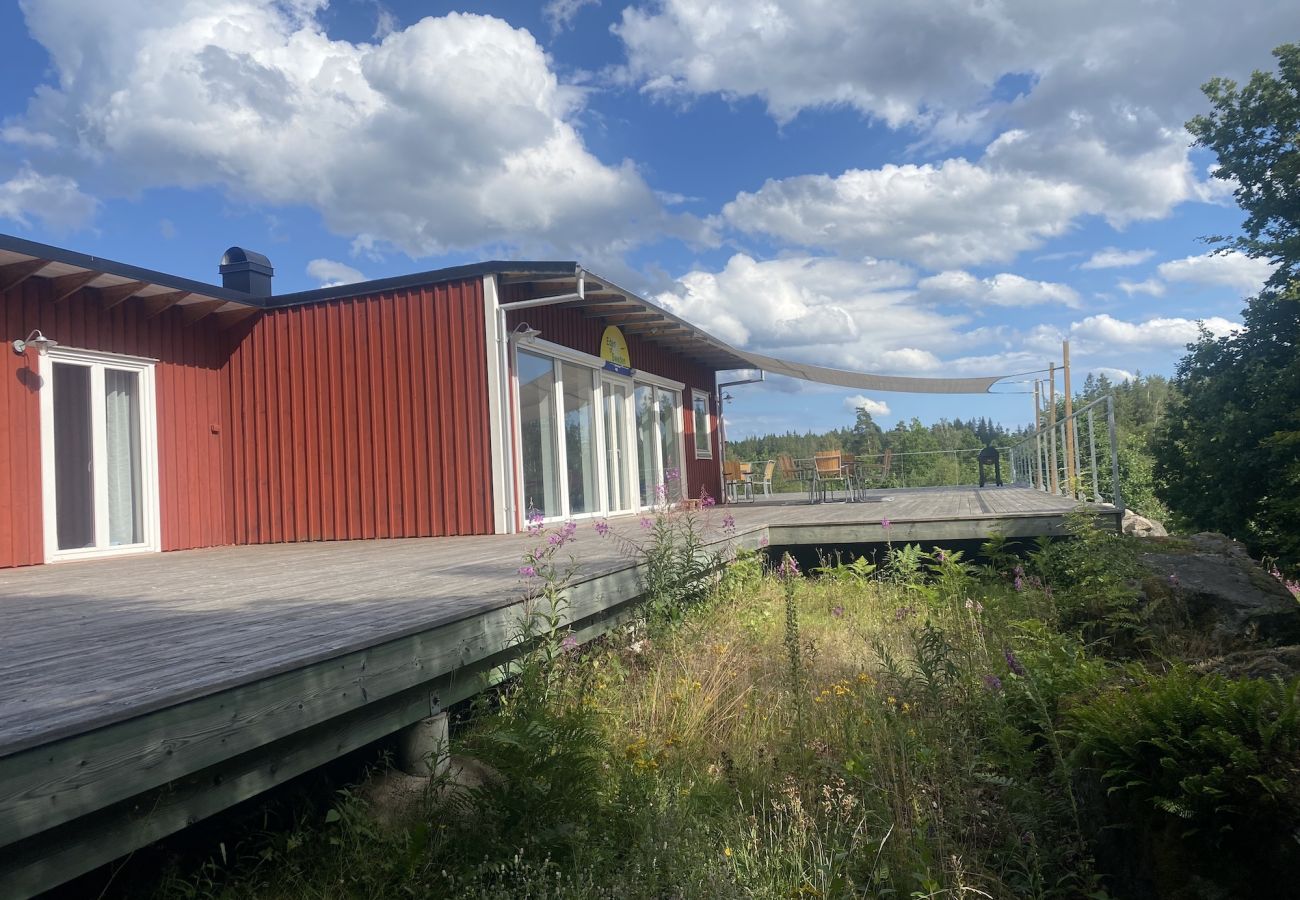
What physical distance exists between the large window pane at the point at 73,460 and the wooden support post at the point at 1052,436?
31.9ft

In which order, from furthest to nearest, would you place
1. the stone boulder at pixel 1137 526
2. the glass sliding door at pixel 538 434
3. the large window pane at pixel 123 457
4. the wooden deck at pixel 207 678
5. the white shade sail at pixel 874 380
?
the white shade sail at pixel 874 380
the glass sliding door at pixel 538 434
the large window pane at pixel 123 457
the stone boulder at pixel 1137 526
the wooden deck at pixel 207 678

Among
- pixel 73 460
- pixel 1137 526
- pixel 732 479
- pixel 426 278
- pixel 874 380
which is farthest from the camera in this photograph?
pixel 732 479

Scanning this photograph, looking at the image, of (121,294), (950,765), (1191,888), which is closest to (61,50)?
(121,294)

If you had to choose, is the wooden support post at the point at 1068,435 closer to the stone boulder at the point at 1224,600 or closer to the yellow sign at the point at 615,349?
the stone boulder at the point at 1224,600

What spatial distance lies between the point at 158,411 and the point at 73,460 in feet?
3.06

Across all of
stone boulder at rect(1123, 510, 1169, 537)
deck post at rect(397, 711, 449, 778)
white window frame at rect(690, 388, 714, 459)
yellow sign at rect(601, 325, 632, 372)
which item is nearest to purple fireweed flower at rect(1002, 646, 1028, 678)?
deck post at rect(397, 711, 449, 778)

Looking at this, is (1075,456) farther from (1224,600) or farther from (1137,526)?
(1224,600)

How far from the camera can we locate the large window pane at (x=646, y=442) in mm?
11672

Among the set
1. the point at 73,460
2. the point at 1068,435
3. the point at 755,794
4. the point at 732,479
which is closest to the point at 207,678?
the point at 755,794

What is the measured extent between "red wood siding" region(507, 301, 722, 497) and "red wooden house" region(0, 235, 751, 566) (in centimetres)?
7

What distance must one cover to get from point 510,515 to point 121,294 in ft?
12.8

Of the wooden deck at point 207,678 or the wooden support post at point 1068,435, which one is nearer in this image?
the wooden deck at point 207,678

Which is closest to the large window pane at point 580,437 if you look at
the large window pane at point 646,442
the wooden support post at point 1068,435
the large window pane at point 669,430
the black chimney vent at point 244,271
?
the large window pane at point 646,442

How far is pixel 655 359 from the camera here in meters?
12.5
